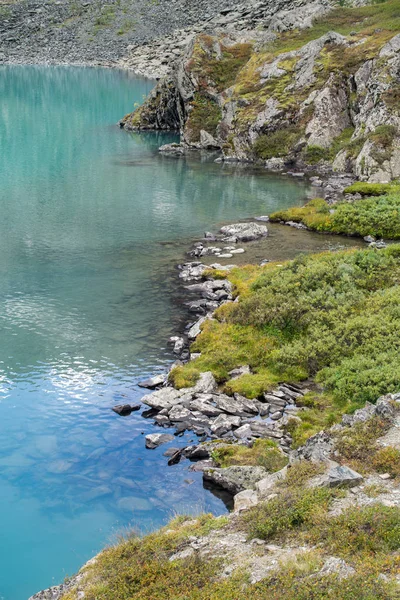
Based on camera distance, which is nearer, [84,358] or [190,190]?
[84,358]

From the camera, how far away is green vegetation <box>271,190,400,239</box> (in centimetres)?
5053

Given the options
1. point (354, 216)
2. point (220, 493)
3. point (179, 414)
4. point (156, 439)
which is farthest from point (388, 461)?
point (354, 216)

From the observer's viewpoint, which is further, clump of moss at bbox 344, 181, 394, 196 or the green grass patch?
clump of moss at bbox 344, 181, 394, 196

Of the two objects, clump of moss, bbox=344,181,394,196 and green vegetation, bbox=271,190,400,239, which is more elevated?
clump of moss, bbox=344,181,394,196

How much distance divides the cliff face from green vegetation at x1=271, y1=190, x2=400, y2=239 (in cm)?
1367

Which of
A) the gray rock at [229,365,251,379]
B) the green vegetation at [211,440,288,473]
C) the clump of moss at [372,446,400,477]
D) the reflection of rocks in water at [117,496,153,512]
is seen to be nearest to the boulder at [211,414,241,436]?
the green vegetation at [211,440,288,473]

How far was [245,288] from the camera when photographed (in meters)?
37.2

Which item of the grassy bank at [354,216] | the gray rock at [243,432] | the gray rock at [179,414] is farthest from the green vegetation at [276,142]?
the gray rock at [243,432]

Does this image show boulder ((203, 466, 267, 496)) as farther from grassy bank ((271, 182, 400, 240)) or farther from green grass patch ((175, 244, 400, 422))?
grassy bank ((271, 182, 400, 240))

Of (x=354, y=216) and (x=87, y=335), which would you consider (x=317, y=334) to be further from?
(x=354, y=216)

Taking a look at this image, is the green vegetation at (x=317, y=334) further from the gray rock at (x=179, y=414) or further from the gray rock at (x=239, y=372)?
the gray rock at (x=179, y=414)

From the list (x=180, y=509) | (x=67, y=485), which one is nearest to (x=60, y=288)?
(x=67, y=485)

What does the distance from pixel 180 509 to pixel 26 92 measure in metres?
162

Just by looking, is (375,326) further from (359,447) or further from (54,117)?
(54,117)
